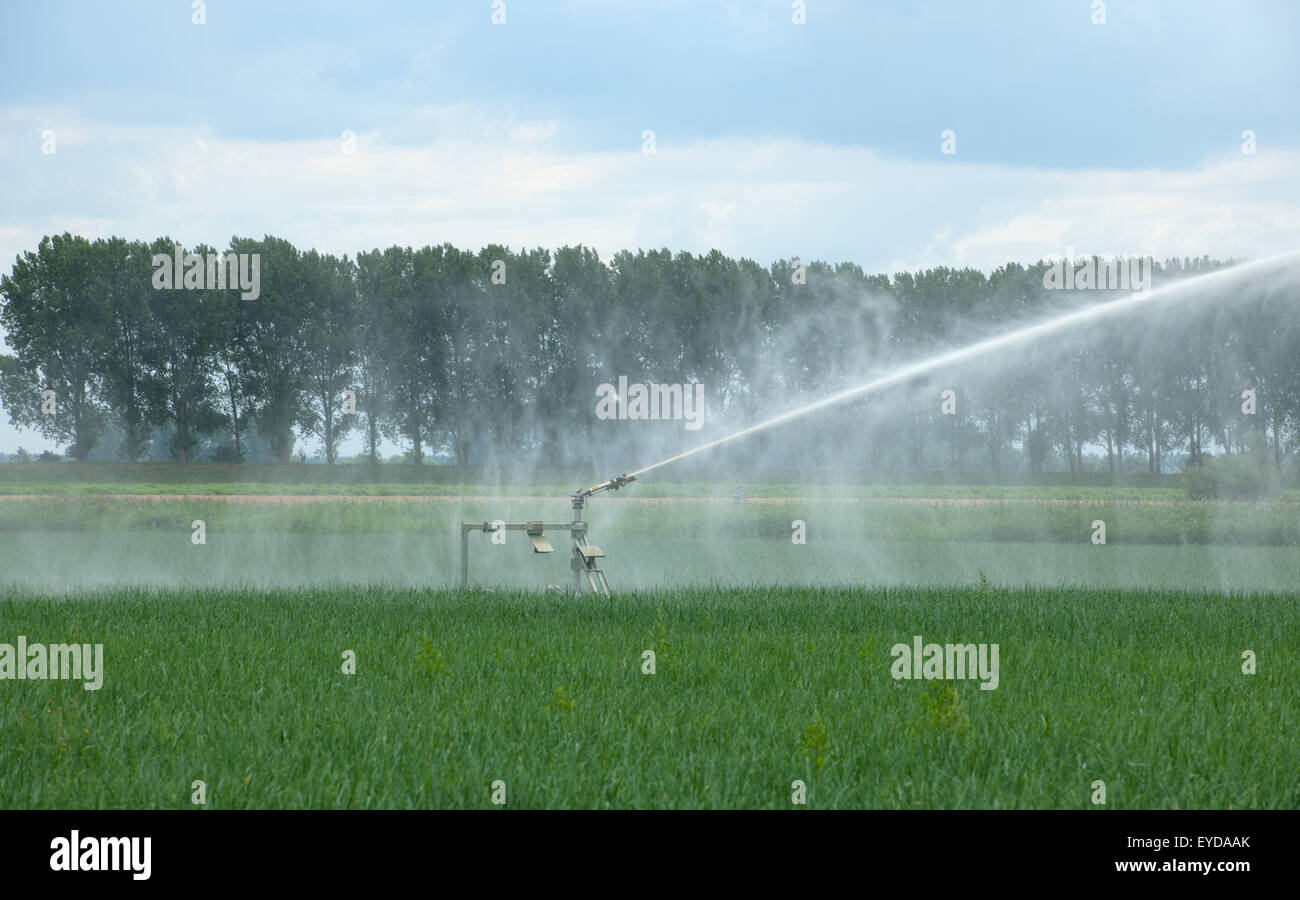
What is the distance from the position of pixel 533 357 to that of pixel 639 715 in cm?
4944

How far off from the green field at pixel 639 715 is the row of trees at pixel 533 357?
35.9 metres

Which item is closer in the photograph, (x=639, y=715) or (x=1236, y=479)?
(x=639, y=715)

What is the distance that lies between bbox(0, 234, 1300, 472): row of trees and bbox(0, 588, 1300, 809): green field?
35923 mm

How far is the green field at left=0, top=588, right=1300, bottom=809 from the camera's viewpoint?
661 centimetres

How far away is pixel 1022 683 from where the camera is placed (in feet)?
32.4

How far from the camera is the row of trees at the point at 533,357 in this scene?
1971 inches

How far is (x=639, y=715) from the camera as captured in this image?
326 inches
